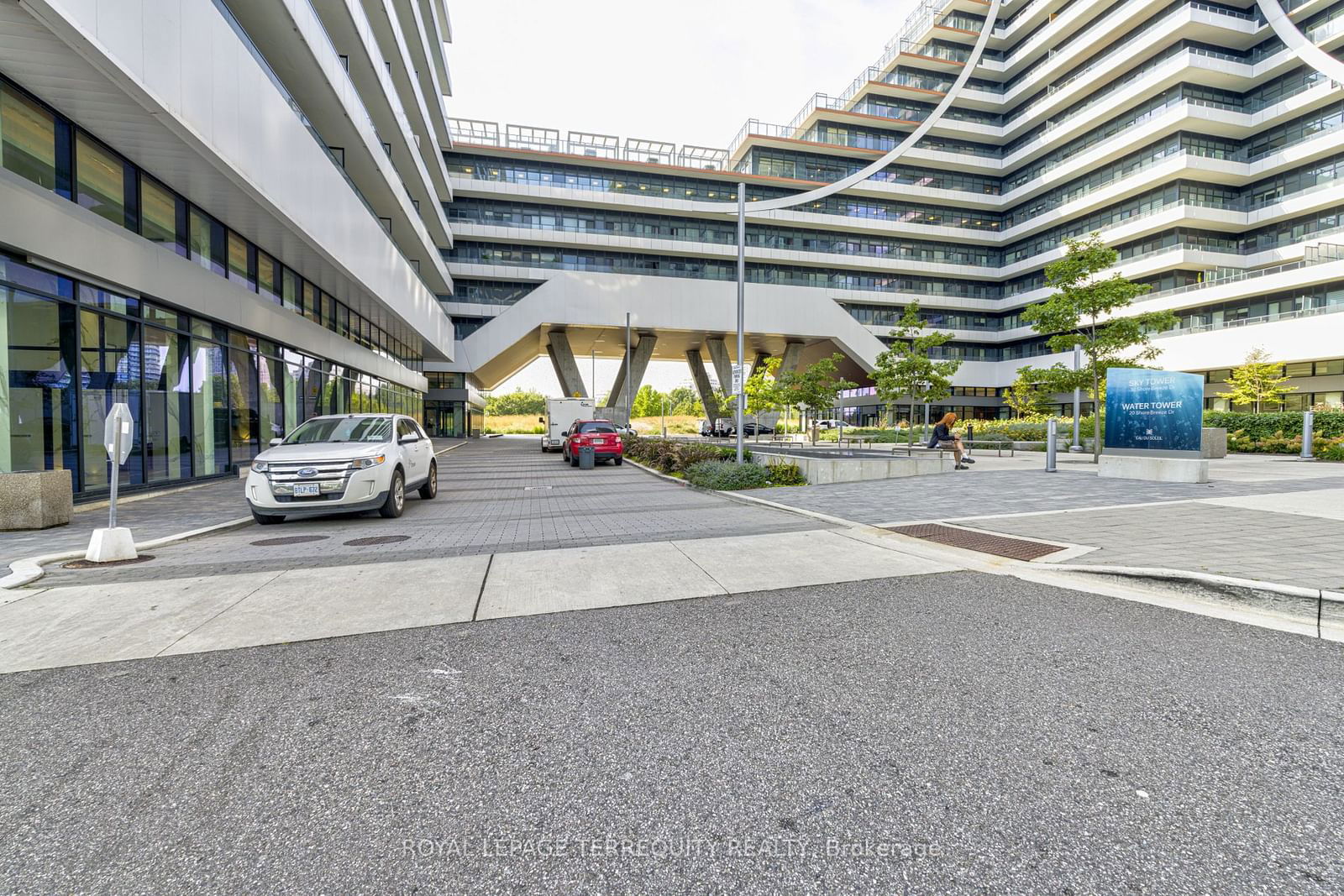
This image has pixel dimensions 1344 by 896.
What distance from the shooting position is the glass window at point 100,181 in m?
9.88

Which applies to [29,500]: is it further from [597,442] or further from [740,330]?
[597,442]

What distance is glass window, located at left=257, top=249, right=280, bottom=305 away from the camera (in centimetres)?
1605

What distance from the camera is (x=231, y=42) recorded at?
10.2 meters

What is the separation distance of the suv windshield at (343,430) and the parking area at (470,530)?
1.30 metres

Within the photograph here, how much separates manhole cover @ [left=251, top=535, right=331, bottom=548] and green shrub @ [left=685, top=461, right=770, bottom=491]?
25.9 feet

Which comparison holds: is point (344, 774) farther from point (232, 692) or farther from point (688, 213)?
point (688, 213)

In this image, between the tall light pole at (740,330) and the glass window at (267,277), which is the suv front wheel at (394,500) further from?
the glass window at (267,277)

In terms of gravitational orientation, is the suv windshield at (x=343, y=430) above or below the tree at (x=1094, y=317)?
below

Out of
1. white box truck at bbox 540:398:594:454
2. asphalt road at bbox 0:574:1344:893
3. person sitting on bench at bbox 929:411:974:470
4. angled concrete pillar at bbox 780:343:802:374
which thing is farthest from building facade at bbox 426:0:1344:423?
asphalt road at bbox 0:574:1344:893

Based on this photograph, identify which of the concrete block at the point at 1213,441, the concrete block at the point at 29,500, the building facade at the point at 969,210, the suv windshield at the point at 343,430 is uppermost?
the building facade at the point at 969,210

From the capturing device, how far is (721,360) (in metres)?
54.1

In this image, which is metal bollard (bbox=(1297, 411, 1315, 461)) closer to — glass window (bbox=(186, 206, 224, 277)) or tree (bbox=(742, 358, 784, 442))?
tree (bbox=(742, 358, 784, 442))

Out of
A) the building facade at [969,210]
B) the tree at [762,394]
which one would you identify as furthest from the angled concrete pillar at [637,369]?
the tree at [762,394]

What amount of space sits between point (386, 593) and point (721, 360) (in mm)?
50245
